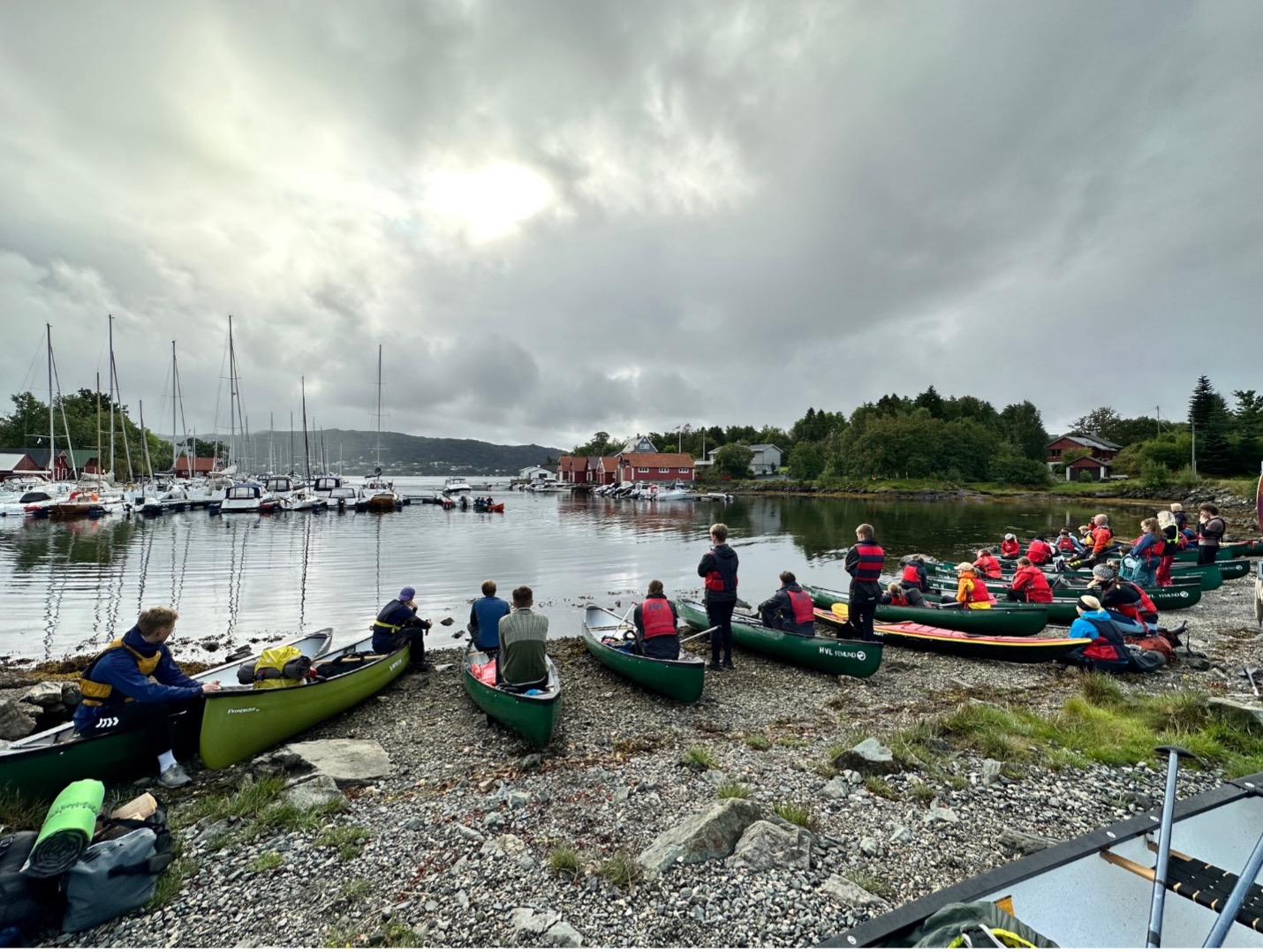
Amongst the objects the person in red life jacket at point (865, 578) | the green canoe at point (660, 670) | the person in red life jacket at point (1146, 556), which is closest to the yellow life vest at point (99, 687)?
the green canoe at point (660, 670)

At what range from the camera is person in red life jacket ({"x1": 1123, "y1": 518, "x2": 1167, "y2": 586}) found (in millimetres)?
14930

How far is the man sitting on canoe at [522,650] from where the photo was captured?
26.9ft

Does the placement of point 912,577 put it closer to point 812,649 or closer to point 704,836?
point 812,649

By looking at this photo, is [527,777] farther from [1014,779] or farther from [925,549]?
[925,549]

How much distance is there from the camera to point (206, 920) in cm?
457

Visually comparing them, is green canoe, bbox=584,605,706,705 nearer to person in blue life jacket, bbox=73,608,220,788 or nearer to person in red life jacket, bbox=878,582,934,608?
person in blue life jacket, bbox=73,608,220,788

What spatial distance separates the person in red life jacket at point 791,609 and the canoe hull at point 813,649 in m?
0.21

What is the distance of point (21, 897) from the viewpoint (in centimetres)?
425

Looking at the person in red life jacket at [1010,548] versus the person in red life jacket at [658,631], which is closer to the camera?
the person in red life jacket at [658,631]

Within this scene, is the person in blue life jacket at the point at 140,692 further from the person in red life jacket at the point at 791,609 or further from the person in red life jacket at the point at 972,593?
the person in red life jacket at the point at 972,593

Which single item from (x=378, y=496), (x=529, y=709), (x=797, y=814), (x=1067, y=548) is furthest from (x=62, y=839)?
(x=378, y=496)

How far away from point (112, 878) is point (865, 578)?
12.0m

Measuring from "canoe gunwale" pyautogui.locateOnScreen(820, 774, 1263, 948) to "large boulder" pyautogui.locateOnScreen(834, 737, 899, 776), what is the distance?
2.78m

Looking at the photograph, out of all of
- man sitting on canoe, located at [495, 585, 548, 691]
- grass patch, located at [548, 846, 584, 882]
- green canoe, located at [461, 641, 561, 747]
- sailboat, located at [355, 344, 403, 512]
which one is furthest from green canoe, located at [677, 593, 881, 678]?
sailboat, located at [355, 344, 403, 512]
